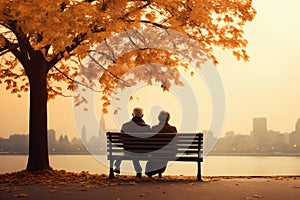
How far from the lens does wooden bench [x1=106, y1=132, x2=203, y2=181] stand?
14.6 m

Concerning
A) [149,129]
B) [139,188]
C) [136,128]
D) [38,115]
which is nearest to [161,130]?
[149,129]

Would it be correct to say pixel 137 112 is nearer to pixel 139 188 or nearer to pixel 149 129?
pixel 149 129

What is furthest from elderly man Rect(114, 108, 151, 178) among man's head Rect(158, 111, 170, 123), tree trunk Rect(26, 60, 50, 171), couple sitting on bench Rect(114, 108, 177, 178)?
tree trunk Rect(26, 60, 50, 171)

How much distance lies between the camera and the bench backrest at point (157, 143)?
48.1ft

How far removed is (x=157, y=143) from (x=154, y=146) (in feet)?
0.35

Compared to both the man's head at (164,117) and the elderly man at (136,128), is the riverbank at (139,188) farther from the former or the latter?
the man's head at (164,117)

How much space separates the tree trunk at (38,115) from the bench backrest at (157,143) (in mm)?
3644

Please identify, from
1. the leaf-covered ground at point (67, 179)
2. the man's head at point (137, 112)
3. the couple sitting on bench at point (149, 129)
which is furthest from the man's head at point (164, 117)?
the leaf-covered ground at point (67, 179)

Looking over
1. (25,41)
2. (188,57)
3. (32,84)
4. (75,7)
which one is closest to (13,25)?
(25,41)

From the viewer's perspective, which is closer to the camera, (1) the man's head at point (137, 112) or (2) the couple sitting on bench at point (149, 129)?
(2) the couple sitting on bench at point (149, 129)

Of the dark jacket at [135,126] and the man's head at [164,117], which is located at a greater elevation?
the man's head at [164,117]

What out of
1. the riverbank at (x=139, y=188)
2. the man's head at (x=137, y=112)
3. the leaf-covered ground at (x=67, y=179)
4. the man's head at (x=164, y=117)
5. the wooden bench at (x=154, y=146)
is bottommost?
the riverbank at (x=139, y=188)

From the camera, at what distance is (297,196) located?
1174 centimetres

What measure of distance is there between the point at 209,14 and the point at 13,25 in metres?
5.52
